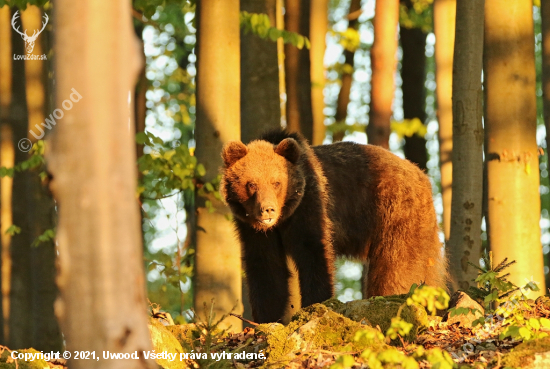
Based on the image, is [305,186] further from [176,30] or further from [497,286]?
[176,30]

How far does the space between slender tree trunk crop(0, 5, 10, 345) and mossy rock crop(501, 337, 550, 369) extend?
1109 centimetres

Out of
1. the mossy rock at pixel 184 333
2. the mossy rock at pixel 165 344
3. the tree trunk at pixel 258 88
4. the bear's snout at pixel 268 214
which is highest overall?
the tree trunk at pixel 258 88

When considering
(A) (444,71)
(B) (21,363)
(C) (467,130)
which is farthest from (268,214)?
(A) (444,71)

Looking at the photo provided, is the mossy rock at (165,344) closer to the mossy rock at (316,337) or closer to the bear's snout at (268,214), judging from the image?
the mossy rock at (316,337)

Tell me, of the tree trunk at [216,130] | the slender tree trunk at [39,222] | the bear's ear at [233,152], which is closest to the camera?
the bear's ear at [233,152]

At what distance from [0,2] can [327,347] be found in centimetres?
775

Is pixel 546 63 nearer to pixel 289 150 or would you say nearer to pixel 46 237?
pixel 289 150

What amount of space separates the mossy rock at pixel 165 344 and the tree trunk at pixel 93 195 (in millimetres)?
1806

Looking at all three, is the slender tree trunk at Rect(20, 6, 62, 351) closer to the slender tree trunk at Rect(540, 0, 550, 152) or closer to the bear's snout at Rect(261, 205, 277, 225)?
the bear's snout at Rect(261, 205, 277, 225)

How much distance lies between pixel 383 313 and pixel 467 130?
11.0 feet

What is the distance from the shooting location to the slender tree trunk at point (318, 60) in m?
13.1

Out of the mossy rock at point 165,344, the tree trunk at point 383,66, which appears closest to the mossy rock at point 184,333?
the mossy rock at point 165,344

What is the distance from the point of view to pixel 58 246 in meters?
2.86

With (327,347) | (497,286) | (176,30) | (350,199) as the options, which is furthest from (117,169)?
(176,30)
